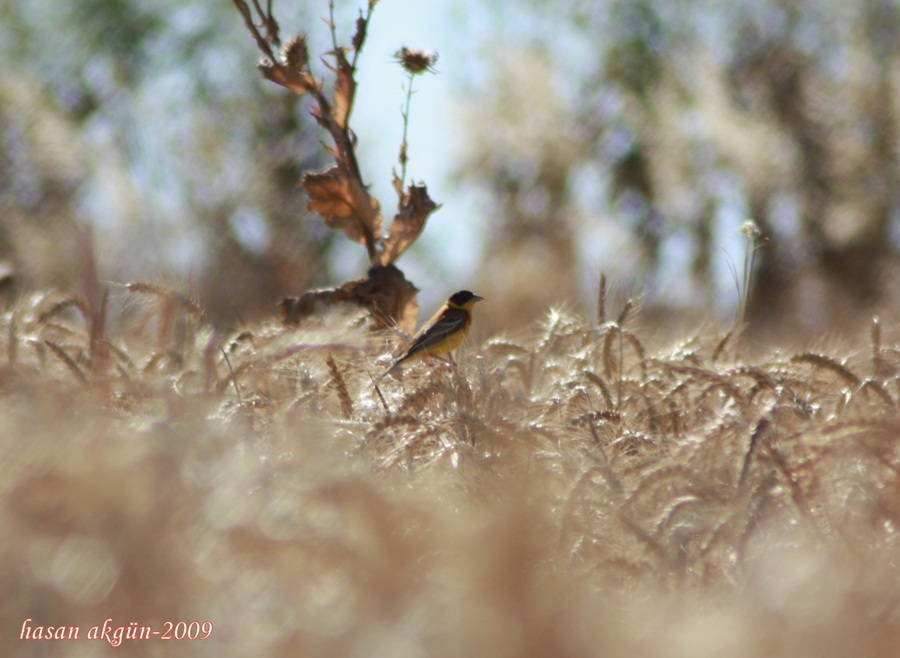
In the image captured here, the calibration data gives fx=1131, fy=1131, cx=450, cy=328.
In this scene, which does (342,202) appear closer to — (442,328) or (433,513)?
(442,328)

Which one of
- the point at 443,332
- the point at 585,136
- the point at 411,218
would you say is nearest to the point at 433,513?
the point at 411,218

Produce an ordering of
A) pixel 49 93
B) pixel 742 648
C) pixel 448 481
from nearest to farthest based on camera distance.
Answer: pixel 742 648 < pixel 448 481 < pixel 49 93

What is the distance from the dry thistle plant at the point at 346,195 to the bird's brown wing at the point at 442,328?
0.65 ft

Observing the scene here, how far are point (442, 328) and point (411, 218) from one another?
1.14 metres

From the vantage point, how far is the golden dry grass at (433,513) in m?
1.07

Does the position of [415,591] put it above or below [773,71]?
below

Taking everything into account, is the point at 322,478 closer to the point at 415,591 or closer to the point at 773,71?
the point at 415,591

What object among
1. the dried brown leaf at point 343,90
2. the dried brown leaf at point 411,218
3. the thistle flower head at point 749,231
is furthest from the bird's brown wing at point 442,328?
the thistle flower head at point 749,231

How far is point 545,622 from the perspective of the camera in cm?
104

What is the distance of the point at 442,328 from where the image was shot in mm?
4383

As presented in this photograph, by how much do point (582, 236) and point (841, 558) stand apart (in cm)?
1198

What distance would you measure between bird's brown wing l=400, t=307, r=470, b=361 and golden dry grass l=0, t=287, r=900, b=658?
82 centimetres

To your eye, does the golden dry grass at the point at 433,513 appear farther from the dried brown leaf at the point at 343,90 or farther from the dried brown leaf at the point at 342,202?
the dried brown leaf at the point at 343,90

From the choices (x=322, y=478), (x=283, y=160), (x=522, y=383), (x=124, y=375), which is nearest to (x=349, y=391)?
(x=522, y=383)
